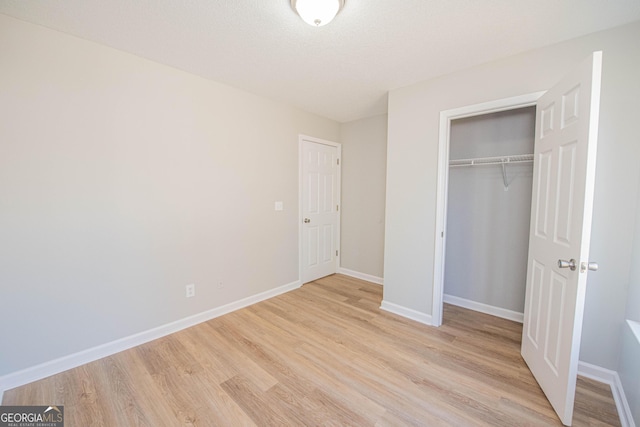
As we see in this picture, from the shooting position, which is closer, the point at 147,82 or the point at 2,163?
the point at 2,163

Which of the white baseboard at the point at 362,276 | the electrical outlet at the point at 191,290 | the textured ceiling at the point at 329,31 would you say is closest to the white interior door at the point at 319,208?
the white baseboard at the point at 362,276

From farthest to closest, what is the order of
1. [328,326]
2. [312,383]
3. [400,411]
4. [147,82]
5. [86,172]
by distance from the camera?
[328,326]
[147,82]
[86,172]
[312,383]
[400,411]

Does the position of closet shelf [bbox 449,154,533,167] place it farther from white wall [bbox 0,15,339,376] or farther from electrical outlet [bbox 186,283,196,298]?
electrical outlet [bbox 186,283,196,298]

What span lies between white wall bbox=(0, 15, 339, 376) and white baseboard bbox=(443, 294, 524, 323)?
245 cm

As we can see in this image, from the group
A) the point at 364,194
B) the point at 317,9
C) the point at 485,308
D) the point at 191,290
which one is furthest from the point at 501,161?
the point at 191,290

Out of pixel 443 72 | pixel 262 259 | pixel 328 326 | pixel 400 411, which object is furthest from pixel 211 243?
pixel 443 72

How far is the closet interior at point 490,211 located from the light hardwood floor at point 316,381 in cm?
40

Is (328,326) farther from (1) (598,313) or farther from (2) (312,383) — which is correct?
(1) (598,313)

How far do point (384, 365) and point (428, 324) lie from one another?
0.86m

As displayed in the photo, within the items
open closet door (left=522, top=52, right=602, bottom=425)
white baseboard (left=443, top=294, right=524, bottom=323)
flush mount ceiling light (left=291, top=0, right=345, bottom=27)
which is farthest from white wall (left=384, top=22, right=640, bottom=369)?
flush mount ceiling light (left=291, top=0, right=345, bottom=27)

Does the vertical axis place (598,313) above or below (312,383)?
above

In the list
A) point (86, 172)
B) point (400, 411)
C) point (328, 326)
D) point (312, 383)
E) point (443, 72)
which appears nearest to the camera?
point (400, 411)

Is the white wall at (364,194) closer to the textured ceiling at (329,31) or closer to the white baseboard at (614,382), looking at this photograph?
the textured ceiling at (329,31)

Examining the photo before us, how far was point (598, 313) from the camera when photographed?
180 cm
